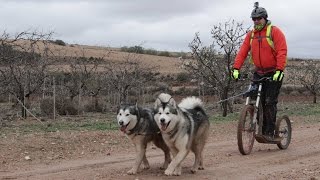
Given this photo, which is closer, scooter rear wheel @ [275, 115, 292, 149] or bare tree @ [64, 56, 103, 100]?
scooter rear wheel @ [275, 115, 292, 149]


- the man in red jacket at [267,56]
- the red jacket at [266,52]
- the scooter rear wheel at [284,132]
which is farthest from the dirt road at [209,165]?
the red jacket at [266,52]

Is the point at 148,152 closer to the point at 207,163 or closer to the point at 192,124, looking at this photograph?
the point at 207,163

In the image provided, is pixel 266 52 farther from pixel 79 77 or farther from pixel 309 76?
pixel 309 76

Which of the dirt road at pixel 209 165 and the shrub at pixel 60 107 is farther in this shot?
the shrub at pixel 60 107

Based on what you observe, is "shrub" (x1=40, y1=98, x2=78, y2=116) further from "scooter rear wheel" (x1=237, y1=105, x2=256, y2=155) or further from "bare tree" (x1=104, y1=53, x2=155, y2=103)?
"scooter rear wheel" (x1=237, y1=105, x2=256, y2=155)

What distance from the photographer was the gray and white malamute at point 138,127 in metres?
7.29

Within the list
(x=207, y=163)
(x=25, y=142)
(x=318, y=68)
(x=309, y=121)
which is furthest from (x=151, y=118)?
(x=318, y=68)

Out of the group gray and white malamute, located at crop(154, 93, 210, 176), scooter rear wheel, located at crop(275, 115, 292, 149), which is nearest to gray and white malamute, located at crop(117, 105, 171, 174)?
gray and white malamute, located at crop(154, 93, 210, 176)

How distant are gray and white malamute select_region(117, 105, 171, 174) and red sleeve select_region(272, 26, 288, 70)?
2750 mm

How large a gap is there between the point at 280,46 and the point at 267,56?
0.34 metres

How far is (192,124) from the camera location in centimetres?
746

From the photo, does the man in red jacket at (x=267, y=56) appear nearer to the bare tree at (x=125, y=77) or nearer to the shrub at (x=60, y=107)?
the shrub at (x=60, y=107)

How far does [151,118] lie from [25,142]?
3758mm

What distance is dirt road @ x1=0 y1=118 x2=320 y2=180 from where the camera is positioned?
7.52m
